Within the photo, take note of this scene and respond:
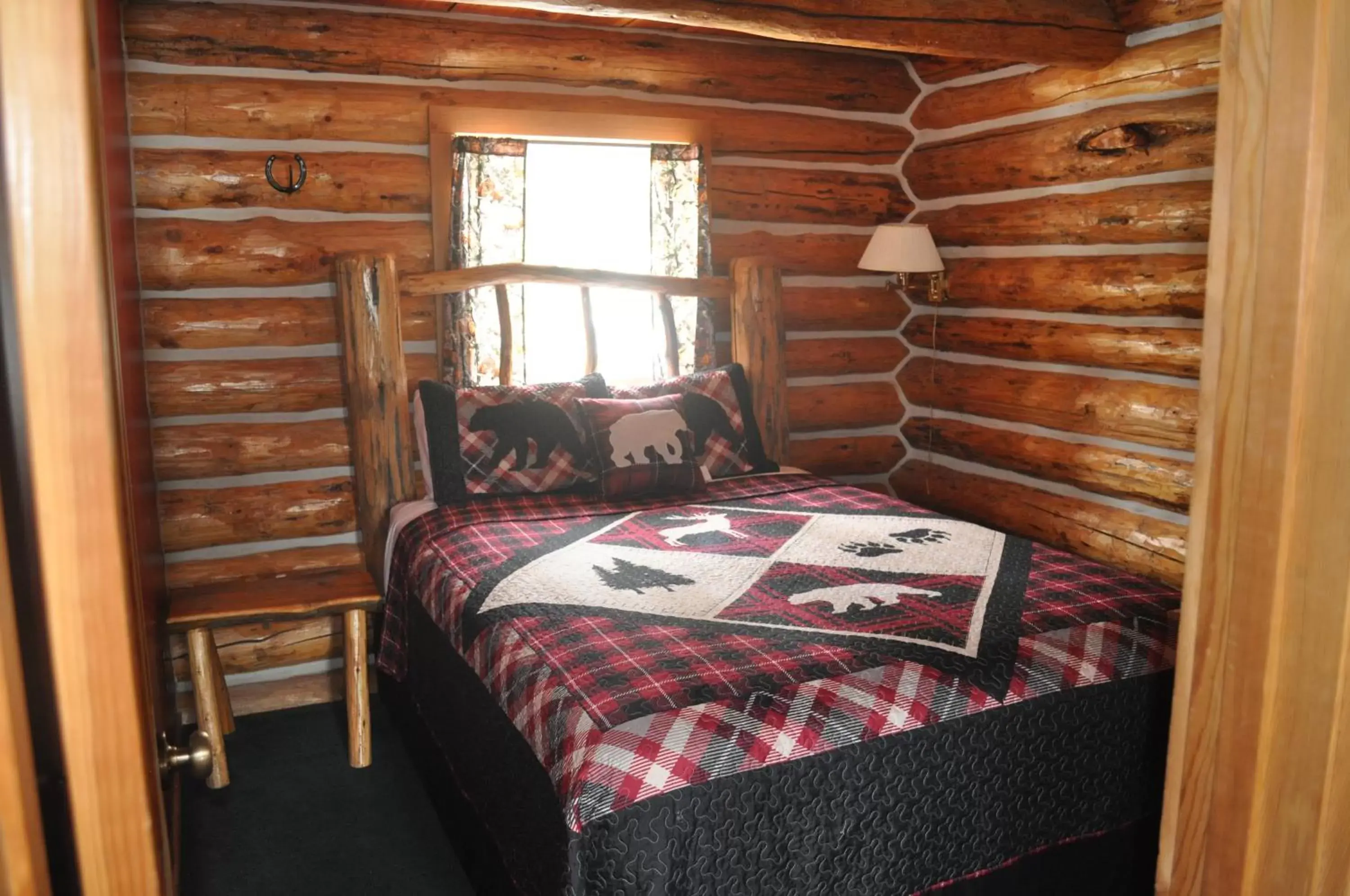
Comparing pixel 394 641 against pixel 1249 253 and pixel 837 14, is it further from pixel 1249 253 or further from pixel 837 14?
pixel 1249 253

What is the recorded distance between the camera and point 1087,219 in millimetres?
4027

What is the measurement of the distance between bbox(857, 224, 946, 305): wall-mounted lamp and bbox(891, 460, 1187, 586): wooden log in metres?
1.00

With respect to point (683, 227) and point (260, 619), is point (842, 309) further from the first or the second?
point (260, 619)

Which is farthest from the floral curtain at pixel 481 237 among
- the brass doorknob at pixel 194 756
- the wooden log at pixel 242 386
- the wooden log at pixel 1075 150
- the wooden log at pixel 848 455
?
the brass doorknob at pixel 194 756

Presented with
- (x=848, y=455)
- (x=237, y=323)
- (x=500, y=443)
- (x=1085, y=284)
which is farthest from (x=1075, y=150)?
(x=237, y=323)

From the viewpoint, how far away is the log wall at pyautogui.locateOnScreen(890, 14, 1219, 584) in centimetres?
365

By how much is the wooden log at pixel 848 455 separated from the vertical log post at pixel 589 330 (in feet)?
3.55

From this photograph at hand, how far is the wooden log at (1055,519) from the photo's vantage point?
3.81m

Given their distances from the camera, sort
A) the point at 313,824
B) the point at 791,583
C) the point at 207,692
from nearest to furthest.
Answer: the point at 791,583, the point at 313,824, the point at 207,692

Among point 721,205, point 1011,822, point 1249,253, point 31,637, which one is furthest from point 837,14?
point 31,637

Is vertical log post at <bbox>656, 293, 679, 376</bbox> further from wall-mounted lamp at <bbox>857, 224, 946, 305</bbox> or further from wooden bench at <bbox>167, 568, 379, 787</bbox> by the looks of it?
wooden bench at <bbox>167, 568, 379, 787</bbox>

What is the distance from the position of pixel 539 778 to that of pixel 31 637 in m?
1.62

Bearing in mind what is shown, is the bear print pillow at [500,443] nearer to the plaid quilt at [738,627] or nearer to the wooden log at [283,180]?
the plaid quilt at [738,627]

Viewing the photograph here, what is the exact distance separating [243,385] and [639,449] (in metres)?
1.45
